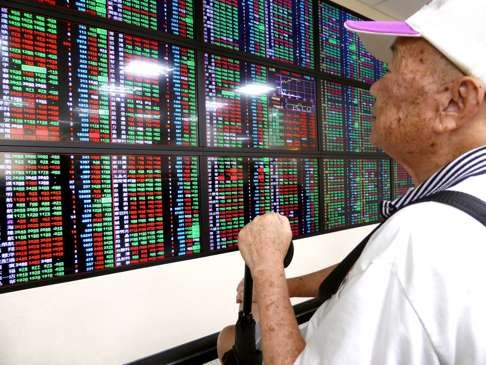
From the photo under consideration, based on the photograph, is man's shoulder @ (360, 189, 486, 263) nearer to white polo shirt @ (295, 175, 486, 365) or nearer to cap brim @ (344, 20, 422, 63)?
white polo shirt @ (295, 175, 486, 365)

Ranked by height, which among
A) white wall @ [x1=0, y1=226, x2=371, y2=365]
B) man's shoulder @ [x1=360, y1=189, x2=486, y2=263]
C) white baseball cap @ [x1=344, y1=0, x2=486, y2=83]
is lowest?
white wall @ [x1=0, y1=226, x2=371, y2=365]

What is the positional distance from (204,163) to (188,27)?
64 cm

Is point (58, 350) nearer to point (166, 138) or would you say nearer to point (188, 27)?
point (166, 138)

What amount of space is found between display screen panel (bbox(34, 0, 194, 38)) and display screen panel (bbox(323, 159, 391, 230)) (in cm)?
115

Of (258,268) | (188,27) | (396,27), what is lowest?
(258,268)

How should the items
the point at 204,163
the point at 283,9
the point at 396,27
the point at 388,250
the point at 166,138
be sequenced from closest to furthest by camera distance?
the point at 388,250
the point at 396,27
the point at 166,138
the point at 204,163
the point at 283,9

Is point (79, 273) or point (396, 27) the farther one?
point (79, 273)

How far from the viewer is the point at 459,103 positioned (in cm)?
70

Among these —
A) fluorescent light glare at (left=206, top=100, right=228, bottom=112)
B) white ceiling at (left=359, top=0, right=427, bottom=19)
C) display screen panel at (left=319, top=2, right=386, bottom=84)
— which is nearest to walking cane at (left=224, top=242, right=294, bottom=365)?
fluorescent light glare at (left=206, top=100, right=228, bottom=112)

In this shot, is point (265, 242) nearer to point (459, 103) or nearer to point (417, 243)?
point (417, 243)

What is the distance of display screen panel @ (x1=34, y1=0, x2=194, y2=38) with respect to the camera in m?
1.39

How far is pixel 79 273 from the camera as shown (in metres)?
1.36

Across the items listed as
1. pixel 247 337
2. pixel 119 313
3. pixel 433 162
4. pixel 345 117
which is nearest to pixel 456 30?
pixel 433 162

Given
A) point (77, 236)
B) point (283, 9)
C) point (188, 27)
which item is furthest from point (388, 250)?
point (283, 9)
